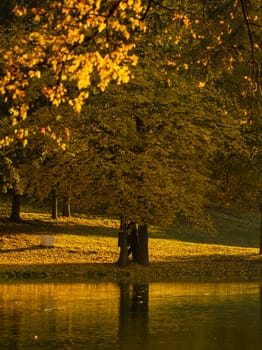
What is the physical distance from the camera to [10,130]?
3775 centimetres

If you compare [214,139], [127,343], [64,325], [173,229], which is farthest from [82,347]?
[173,229]

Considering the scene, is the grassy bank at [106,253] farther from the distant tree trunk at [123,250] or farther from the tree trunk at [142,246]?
the tree trunk at [142,246]

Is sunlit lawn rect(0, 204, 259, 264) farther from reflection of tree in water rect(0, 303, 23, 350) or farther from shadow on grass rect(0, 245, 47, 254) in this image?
reflection of tree in water rect(0, 303, 23, 350)

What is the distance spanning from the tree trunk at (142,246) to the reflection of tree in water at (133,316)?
673 cm

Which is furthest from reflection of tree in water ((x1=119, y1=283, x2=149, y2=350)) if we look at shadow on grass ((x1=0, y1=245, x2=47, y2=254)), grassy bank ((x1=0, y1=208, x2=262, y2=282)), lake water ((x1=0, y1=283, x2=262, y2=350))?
shadow on grass ((x1=0, y1=245, x2=47, y2=254))

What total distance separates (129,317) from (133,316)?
173 mm

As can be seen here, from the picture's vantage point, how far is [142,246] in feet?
132

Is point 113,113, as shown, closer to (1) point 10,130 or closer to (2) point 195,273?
(1) point 10,130

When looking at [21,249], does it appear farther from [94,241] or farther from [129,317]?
[129,317]

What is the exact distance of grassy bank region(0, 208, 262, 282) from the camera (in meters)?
36.8

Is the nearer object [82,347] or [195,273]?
[82,347]

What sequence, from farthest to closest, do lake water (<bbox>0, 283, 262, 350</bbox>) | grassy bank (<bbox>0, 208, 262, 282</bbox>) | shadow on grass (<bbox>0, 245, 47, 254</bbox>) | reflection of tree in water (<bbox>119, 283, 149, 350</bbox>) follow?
shadow on grass (<bbox>0, 245, 47, 254</bbox>)
grassy bank (<bbox>0, 208, 262, 282</bbox>)
reflection of tree in water (<bbox>119, 283, 149, 350</bbox>)
lake water (<bbox>0, 283, 262, 350</bbox>)

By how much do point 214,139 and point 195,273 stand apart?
579 centimetres

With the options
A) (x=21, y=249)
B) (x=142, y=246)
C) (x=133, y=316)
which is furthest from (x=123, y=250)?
(x=133, y=316)
